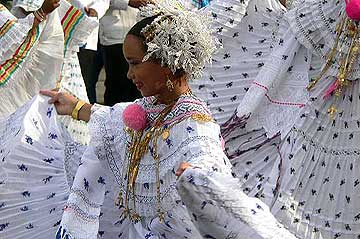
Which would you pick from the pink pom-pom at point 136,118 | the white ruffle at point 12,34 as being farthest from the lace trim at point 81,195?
the white ruffle at point 12,34

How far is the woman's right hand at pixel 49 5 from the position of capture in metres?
4.68

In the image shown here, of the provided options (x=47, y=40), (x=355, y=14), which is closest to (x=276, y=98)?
(x=355, y=14)

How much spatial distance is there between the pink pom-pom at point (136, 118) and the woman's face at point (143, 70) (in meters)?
0.10

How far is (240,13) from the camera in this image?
5020 millimetres

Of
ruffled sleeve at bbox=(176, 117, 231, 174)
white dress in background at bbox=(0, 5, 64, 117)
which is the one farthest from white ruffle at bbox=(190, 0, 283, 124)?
ruffled sleeve at bbox=(176, 117, 231, 174)

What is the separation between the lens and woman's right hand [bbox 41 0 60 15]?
4.68 metres

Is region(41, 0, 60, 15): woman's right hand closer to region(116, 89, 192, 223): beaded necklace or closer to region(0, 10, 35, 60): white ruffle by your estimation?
region(0, 10, 35, 60): white ruffle

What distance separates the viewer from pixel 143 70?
3188 millimetres

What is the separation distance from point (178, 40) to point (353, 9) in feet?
4.67

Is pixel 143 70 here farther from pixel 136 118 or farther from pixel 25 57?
pixel 25 57

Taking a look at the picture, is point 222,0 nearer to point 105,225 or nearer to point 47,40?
point 47,40

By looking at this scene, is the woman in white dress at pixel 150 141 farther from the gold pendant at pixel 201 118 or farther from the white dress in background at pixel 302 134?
the white dress in background at pixel 302 134

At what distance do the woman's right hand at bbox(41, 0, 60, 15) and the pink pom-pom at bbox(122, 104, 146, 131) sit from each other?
155cm

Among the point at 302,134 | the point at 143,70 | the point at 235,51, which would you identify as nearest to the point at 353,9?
the point at 302,134
